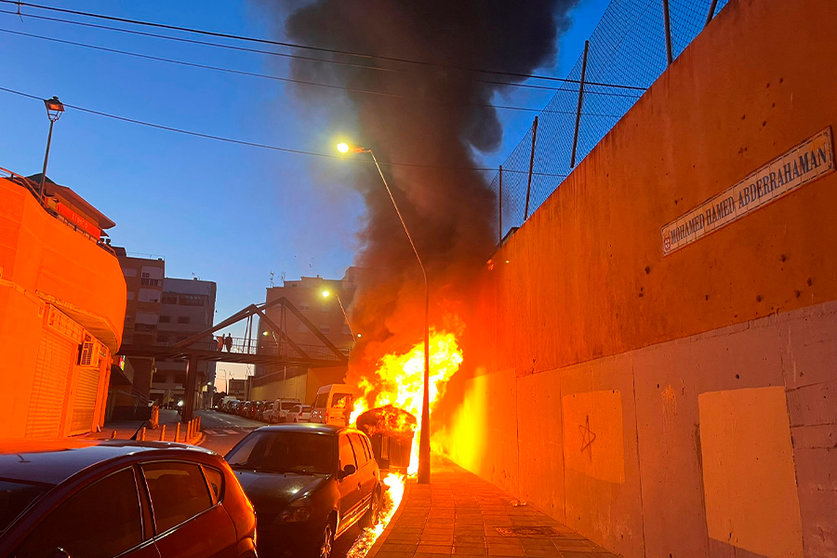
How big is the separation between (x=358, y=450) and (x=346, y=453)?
73 cm

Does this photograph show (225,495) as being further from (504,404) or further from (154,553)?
(504,404)

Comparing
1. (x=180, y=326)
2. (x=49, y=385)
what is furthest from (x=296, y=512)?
(x=180, y=326)

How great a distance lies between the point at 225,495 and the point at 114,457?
104 centimetres

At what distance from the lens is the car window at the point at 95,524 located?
2383 millimetres

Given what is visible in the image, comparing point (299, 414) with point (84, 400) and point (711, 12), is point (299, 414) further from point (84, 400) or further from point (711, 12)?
point (711, 12)

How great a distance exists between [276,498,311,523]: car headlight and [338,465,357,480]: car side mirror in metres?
0.90

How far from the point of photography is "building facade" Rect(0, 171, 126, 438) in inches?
396

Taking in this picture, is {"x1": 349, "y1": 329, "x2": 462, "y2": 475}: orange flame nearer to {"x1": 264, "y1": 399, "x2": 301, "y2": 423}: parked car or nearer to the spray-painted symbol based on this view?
the spray-painted symbol

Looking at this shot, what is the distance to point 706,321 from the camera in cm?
528

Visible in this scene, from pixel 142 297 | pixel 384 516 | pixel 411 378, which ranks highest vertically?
pixel 142 297

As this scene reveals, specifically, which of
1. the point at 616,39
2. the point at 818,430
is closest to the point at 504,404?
the point at 616,39

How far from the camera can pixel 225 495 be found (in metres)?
3.79

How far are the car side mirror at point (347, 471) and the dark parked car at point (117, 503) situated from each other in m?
2.96

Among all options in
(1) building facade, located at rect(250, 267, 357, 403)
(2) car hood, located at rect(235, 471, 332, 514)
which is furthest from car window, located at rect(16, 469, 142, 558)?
(1) building facade, located at rect(250, 267, 357, 403)
